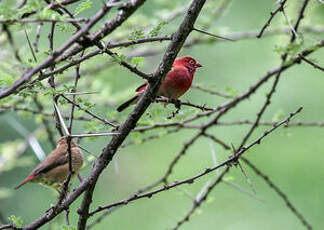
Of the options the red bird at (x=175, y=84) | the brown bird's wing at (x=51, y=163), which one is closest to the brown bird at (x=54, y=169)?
the brown bird's wing at (x=51, y=163)

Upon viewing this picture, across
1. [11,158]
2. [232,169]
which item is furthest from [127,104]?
[232,169]

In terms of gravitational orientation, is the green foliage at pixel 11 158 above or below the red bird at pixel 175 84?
below

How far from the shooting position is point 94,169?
10.0ft

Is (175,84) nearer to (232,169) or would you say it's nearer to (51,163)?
(51,163)

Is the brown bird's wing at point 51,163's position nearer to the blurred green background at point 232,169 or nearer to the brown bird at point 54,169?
the brown bird at point 54,169

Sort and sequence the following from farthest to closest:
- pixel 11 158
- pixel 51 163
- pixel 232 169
Answer: pixel 232 169 < pixel 11 158 < pixel 51 163

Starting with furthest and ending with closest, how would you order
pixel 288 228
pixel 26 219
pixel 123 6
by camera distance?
pixel 26 219 → pixel 288 228 → pixel 123 6

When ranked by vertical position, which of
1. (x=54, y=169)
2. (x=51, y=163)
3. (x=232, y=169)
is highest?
(x=51, y=163)

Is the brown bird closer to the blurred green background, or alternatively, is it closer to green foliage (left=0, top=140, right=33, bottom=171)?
green foliage (left=0, top=140, right=33, bottom=171)

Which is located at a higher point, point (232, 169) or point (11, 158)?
point (11, 158)

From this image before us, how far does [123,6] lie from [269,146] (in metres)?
11.9

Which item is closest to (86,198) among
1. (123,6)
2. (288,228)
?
(123,6)

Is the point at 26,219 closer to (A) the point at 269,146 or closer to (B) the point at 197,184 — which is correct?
(B) the point at 197,184

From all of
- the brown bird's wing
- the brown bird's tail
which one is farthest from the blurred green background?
the brown bird's tail
